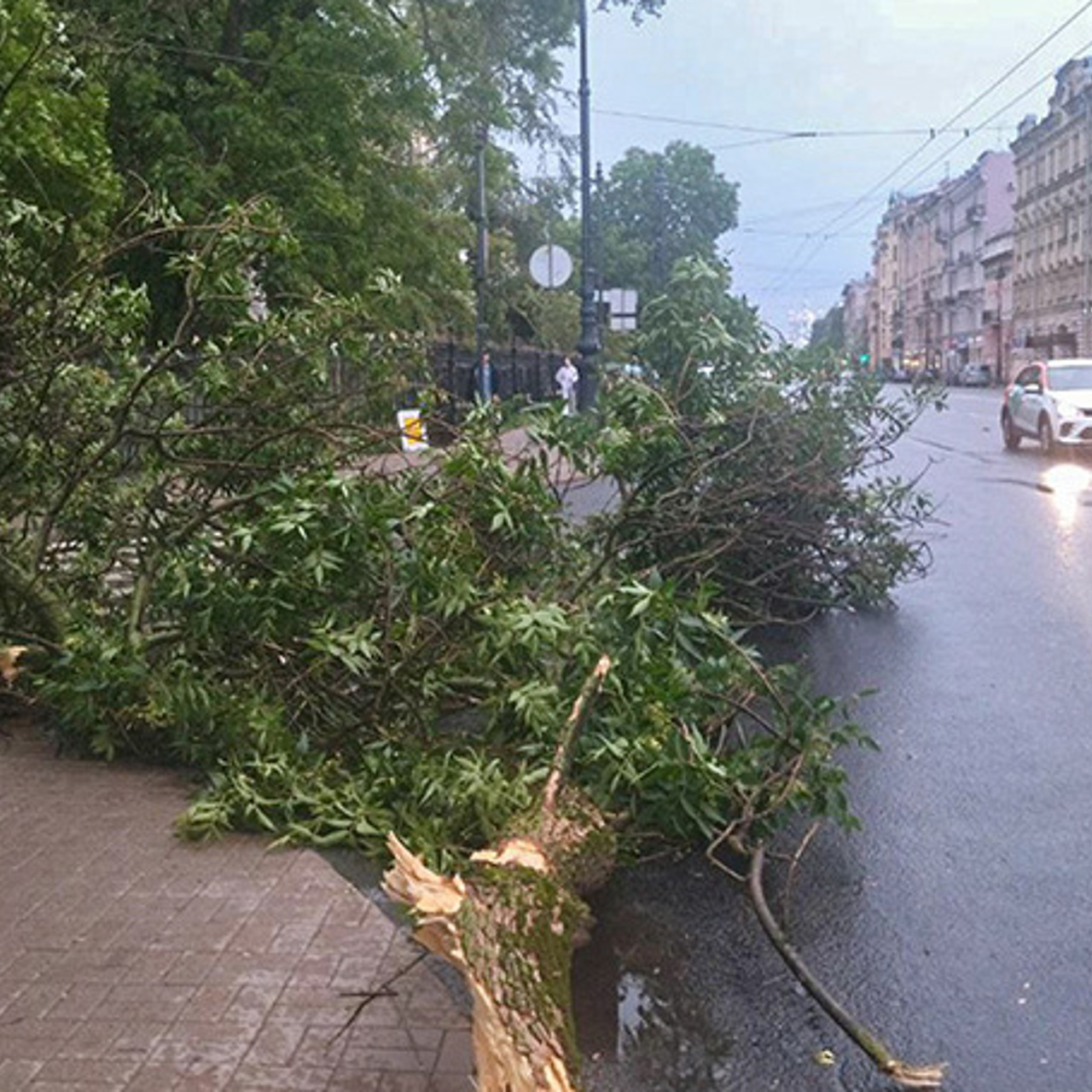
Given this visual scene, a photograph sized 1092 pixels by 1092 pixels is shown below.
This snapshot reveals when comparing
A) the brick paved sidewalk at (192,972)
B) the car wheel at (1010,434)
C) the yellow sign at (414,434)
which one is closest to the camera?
the brick paved sidewalk at (192,972)

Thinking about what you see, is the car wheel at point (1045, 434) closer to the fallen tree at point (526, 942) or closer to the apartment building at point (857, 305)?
the fallen tree at point (526, 942)

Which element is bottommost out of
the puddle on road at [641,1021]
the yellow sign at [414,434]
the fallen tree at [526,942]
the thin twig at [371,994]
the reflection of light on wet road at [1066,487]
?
the reflection of light on wet road at [1066,487]

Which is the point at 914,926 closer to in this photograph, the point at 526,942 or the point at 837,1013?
the point at 837,1013

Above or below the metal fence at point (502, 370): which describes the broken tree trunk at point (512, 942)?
below

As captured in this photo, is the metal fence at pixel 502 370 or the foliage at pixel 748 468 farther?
the metal fence at pixel 502 370

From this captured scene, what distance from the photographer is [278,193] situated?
20.2 m

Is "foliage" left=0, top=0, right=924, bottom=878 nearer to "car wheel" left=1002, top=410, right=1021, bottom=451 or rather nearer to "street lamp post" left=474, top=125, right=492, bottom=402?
"car wheel" left=1002, top=410, right=1021, bottom=451

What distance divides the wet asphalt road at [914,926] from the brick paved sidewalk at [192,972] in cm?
63

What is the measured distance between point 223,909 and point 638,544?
3653 mm

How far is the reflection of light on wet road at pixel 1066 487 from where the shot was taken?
1573 cm

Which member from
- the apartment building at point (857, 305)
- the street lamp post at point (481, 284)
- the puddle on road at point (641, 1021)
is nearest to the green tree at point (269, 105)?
the street lamp post at point (481, 284)

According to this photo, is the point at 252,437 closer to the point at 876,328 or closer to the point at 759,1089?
the point at 759,1089

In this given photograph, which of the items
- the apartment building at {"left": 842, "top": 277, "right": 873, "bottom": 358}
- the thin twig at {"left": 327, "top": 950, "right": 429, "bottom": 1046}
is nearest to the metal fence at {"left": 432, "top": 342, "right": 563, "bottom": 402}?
the thin twig at {"left": 327, "top": 950, "right": 429, "bottom": 1046}

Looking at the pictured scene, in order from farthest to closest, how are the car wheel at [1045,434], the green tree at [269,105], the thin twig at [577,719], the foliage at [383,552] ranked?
1. the car wheel at [1045,434]
2. the green tree at [269,105]
3. the foliage at [383,552]
4. the thin twig at [577,719]
